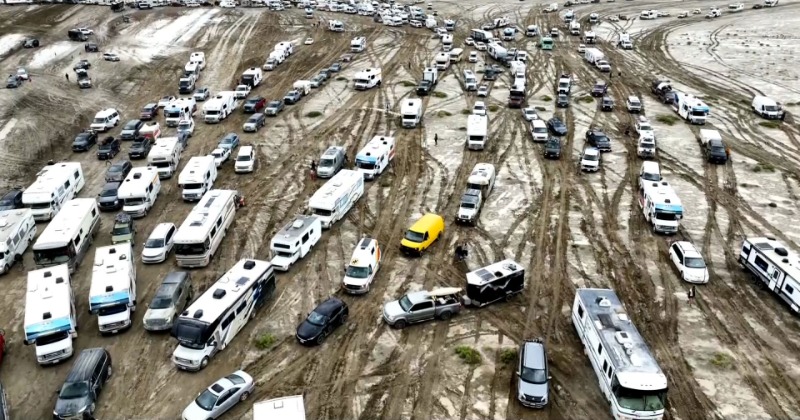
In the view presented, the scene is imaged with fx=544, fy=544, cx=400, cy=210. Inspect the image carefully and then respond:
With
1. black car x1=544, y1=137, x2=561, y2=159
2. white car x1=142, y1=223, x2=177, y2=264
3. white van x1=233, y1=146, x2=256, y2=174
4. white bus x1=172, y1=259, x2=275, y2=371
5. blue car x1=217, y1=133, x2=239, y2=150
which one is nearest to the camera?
white bus x1=172, y1=259, x2=275, y2=371

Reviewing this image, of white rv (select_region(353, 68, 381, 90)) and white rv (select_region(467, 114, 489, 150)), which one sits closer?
white rv (select_region(467, 114, 489, 150))

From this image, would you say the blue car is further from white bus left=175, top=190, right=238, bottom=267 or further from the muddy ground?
white bus left=175, top=190, right=238, bottom=267

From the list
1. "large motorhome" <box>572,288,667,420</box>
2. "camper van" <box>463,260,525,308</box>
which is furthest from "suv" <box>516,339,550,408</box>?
"camper van" <box>463,260,525,308</box>

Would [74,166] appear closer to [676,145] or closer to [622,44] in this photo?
[676,145]

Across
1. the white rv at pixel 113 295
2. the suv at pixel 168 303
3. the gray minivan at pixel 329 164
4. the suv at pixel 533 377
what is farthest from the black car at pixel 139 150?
the suv at pixel 533 377

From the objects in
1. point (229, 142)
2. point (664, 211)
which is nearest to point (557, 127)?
point (664, 211)

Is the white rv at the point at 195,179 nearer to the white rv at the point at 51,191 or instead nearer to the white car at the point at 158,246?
the white car at the point at 158,246
